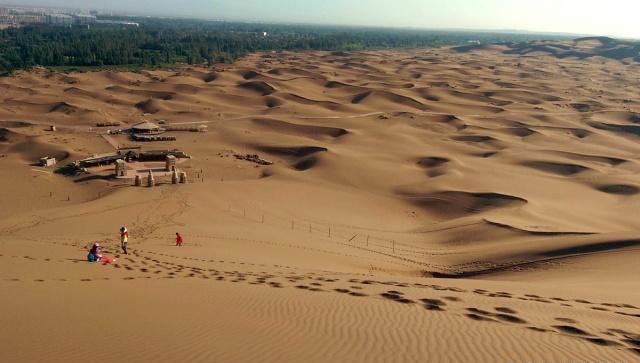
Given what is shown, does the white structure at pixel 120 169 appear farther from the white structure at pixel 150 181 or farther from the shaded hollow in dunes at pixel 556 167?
the shaded hollow in dunes at pixel 556 167

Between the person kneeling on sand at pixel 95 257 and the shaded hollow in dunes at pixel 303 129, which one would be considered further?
the shaded hollow in dunes at pixel 303 129

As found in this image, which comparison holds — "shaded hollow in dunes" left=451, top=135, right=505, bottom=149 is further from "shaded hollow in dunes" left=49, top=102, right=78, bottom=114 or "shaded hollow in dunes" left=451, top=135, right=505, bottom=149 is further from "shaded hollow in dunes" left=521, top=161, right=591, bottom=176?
"shaded hollow in dunes" left=49, top=102, right=78, bottom=114

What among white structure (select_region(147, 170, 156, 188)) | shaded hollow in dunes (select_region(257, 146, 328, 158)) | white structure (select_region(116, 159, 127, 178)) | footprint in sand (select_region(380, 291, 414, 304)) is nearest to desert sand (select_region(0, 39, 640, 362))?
footprint in sand (select_region(380, 291, 414, 304))

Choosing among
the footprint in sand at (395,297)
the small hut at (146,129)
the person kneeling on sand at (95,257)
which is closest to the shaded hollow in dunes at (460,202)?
the footprint in sand at (395,297)

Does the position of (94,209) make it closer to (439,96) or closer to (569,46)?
(439,96)

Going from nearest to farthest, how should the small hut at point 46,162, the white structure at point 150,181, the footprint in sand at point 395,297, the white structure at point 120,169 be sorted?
the footprint in sand at point 395,297, the white structure at point 150,181, the white structure at point 120,169, the small hut at point 46,162

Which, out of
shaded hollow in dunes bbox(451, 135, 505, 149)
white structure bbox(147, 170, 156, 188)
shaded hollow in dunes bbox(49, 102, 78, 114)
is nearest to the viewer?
white structure bbox(147, 170, 156, 188)
